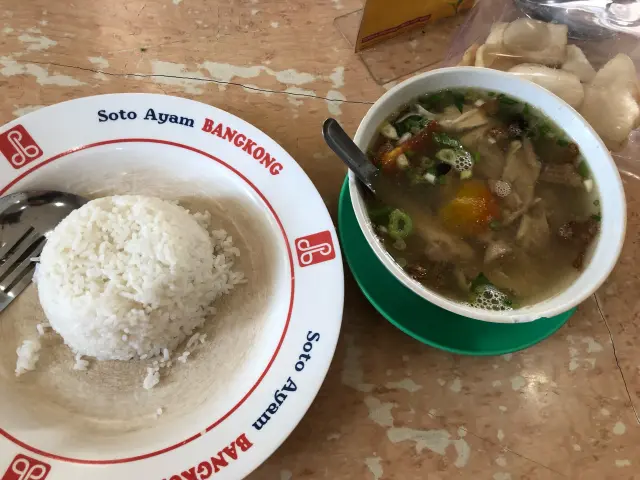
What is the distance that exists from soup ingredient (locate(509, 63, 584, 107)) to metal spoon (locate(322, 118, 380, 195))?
609 mm

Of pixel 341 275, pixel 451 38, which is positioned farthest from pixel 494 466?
pixel 451 38

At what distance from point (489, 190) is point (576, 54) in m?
0.59

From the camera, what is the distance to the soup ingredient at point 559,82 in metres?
1.36

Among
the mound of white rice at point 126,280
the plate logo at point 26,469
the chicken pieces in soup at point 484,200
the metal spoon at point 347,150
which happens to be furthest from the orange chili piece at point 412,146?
the plate logo at point 26,469

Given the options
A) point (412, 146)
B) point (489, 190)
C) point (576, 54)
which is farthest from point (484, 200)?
point (576, 54)

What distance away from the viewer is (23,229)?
1.22 meters

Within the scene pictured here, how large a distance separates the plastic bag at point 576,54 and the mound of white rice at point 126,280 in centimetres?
97

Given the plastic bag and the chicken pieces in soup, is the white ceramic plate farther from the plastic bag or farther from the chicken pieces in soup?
the plastic bag

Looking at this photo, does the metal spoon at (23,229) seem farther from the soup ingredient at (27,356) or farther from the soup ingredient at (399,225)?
the soup ingredient at (399,225)

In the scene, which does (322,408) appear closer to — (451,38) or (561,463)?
(561,463)

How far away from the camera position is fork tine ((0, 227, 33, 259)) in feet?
3.94

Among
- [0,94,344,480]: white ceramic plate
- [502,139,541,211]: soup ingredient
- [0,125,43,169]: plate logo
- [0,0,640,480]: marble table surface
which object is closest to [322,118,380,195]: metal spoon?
[0,94,344,480]: white ceramic plate

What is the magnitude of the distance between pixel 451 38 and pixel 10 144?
4.23 feet

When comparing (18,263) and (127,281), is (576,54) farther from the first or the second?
(18,263)
